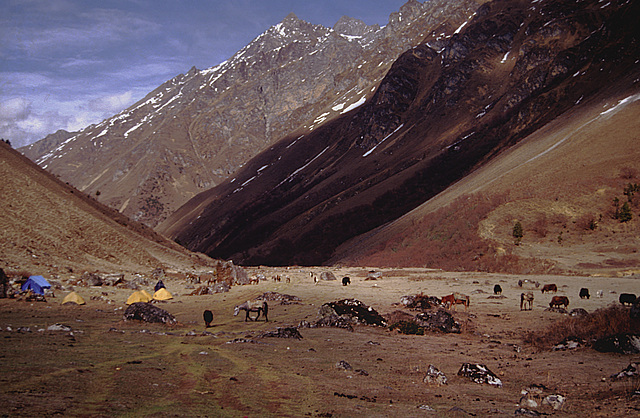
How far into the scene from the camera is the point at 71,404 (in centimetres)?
806

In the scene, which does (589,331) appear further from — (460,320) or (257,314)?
(257,314)

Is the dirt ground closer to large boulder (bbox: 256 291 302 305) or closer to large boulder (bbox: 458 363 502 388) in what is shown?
large boulder (bbox: 458 363 502 388)

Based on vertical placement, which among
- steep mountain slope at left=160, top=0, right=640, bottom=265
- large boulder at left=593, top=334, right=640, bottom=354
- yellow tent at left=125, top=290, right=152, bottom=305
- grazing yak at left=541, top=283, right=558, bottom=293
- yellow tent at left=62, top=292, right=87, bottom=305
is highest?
steep mountain slope at left=160, top=0, right=640, bottom=265

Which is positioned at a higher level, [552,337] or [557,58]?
[557,58]

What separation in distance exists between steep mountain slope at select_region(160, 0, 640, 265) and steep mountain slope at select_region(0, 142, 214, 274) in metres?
53.5

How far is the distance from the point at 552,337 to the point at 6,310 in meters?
23.8

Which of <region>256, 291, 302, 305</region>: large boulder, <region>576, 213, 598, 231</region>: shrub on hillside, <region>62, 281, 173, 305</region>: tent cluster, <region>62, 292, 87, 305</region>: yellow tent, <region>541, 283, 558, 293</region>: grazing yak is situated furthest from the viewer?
A: <region>576, 213, 598, 231</region>: shrub on hillside

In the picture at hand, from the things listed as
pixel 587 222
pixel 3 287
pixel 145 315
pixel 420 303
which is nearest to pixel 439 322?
pixel 420 303

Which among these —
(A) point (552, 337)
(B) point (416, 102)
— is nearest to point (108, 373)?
(A) point (552, 337)

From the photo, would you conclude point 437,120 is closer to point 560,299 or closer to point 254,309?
point 560,299

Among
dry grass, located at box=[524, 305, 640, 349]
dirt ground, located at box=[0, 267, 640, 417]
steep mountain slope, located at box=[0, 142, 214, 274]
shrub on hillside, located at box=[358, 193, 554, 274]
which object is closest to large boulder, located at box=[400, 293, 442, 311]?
dirt ground, located at box=[0, 267, 640, 417]

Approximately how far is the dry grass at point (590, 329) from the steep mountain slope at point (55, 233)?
3389 centimetres

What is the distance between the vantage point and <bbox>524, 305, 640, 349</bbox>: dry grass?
15.6 m

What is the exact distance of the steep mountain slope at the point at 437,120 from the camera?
4031 inches
